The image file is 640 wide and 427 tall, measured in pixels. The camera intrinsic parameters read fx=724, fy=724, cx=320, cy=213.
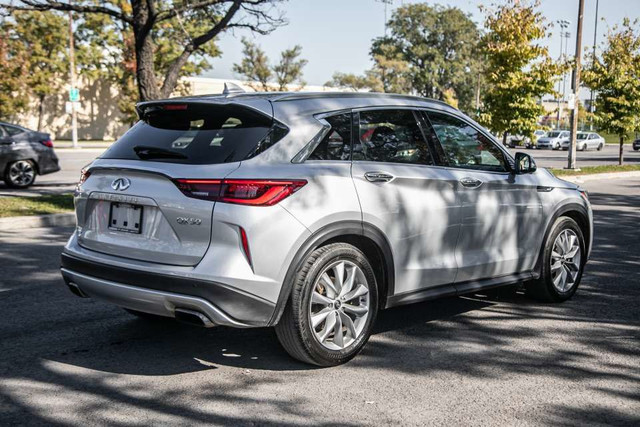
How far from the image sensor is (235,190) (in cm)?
415

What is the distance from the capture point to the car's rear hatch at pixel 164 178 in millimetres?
4199

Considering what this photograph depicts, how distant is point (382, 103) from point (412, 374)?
1.90 metres

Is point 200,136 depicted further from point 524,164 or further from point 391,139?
point 524,164

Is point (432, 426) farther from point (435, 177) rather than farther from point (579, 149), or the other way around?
point (579, 149)

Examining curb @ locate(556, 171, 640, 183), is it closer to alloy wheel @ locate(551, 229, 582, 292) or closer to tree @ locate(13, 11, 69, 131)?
alloy wheel @ locate(551, 229, 582, 292)

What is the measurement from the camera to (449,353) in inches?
197

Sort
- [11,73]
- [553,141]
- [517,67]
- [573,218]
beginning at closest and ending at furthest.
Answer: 1. [573,218]
2. [517,67]
3. [11,73]
4. [553,141]

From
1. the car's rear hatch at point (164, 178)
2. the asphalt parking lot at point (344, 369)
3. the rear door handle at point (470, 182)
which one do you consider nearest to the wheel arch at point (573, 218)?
the asphalt parking lot at point (344, 369)

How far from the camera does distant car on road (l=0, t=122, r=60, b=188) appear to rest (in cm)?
1697

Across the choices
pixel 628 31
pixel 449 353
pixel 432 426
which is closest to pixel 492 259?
pixel 449 353

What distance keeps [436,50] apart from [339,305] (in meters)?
80.7

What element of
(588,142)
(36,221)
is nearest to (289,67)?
(588,142)

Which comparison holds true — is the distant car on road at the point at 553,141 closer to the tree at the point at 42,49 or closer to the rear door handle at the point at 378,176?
the tree at the point at 42,49

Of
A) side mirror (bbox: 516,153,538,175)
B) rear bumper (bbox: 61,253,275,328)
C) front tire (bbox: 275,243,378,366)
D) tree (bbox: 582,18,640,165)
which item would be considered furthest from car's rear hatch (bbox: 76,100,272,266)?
tree (bbox: 582,18,640,165)
